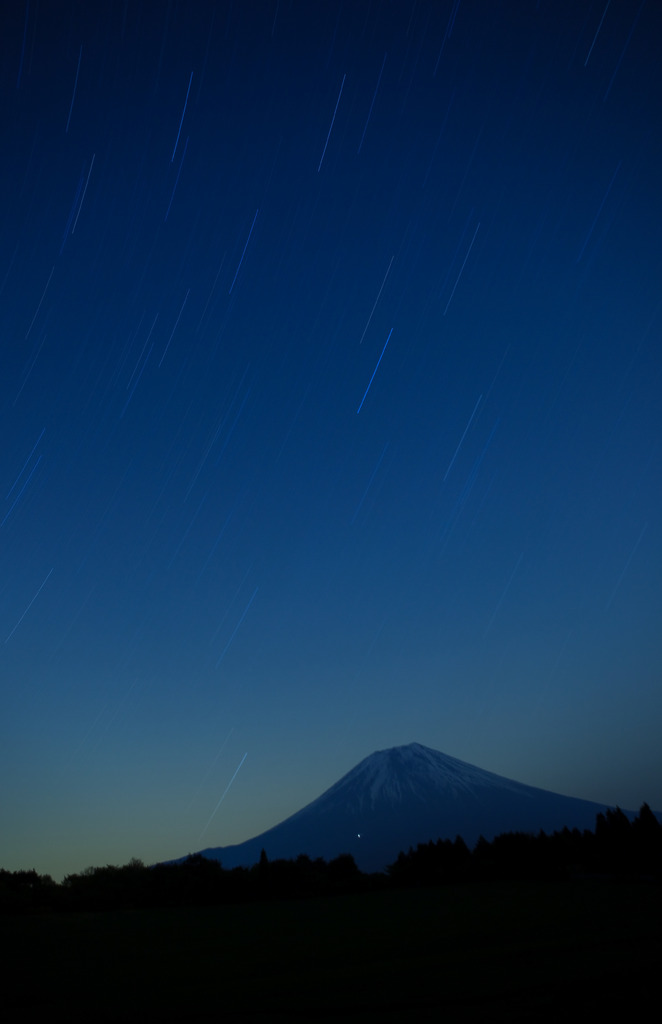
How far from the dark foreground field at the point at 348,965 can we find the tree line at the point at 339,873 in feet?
24.7

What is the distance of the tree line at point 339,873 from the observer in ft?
107

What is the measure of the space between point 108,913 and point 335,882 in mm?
16130

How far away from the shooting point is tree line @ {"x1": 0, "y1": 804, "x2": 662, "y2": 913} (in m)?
32.6

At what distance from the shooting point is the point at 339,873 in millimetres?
42844

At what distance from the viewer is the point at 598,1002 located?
943 cm

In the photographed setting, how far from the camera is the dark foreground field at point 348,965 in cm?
1008

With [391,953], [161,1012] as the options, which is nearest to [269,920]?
[391,953]

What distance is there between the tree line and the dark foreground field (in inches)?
296

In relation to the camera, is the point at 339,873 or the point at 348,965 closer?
the point at 348,965

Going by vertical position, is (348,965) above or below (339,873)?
above

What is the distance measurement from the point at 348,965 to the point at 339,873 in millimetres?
33270

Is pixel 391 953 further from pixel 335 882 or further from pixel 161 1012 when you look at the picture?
pixel 335 882

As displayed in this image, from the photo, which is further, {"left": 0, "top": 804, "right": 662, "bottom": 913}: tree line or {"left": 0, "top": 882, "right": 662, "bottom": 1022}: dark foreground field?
{"left": 0, "top": 804, "right": 662, "bottom": 913}: tree line

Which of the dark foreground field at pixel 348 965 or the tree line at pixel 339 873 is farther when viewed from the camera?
the tree line at pixel 339 873
